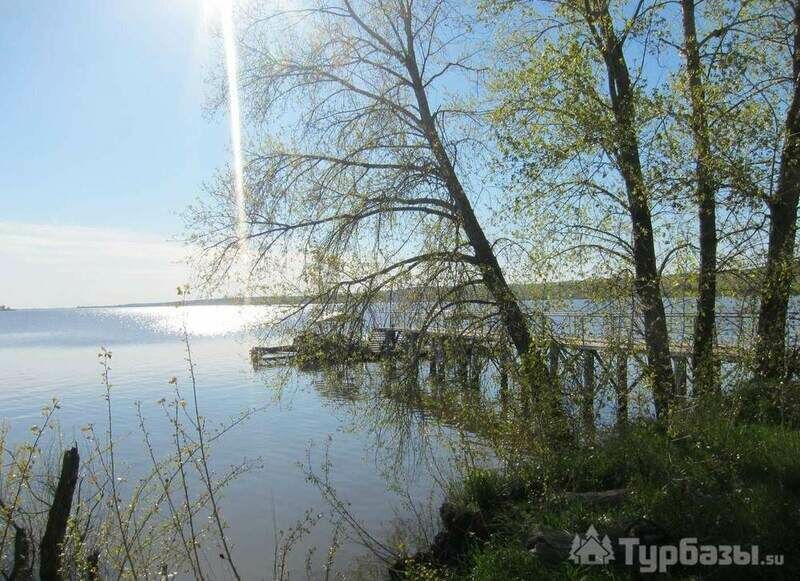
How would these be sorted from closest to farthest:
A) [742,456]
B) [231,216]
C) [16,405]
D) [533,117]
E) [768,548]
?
[768,548]
[742,456]
[533,117]
[231,216]
[16,405]

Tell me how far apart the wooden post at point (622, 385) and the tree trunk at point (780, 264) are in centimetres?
169

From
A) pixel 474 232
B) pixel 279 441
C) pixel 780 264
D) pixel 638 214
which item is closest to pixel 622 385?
pixel 780 264

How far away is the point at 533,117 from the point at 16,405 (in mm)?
24222

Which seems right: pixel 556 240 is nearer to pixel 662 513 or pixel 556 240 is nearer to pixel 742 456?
pixel 742 456

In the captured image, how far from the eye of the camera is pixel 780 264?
8500mm

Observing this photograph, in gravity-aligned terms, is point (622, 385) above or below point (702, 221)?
below

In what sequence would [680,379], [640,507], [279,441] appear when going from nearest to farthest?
[640,507] → [680,379] → [279,441]

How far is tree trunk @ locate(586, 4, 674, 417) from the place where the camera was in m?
9.26

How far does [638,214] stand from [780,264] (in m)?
2.41

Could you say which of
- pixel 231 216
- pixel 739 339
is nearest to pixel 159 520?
pixel 231 216

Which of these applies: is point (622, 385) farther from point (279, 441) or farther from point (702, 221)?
point (279, 441)

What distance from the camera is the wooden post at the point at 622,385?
350 inches

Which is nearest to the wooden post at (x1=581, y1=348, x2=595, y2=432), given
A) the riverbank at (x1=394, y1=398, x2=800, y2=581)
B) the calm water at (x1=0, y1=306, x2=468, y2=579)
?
the riverbank at (x1=394, y1=398, x2=800, y2=581)

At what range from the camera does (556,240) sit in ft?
35.1
